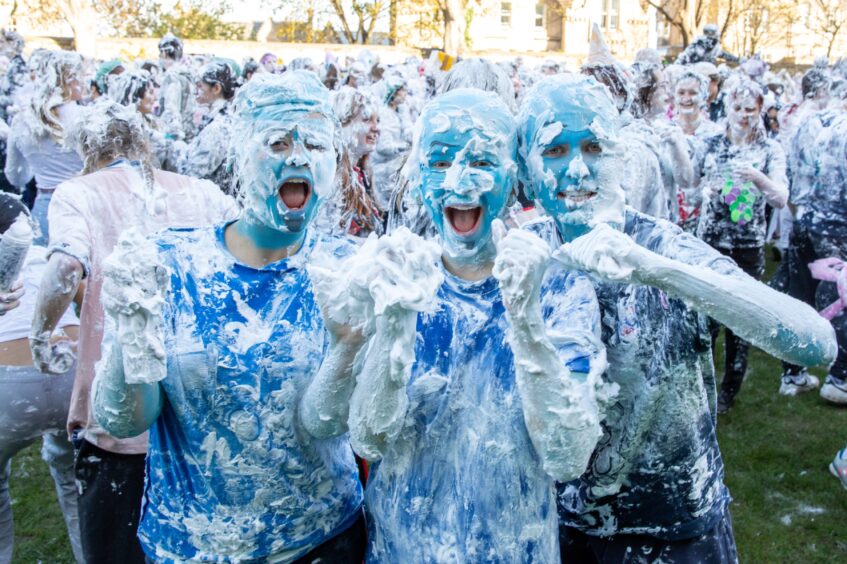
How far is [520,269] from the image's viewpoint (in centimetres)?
149

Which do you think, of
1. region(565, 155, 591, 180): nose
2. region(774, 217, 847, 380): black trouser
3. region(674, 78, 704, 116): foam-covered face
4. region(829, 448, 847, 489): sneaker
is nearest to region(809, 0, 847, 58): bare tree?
region(774, 217, 847, 380): black trouser

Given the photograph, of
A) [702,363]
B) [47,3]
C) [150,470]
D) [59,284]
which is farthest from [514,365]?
[47,3]

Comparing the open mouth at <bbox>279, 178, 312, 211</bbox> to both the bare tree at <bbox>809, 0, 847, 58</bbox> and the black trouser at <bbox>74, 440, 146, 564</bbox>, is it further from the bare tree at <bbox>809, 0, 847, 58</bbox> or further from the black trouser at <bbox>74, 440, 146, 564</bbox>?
the bare tree at <bbox>809, 0, 847, 58</bbox>

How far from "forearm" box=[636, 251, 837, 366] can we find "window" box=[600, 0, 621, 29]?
37.4 m

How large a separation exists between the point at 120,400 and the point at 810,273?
5641 mm

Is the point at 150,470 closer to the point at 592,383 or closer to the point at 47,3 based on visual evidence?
the point at 592,383

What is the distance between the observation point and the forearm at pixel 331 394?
1725 mm

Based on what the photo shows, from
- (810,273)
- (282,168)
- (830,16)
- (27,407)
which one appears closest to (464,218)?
(282,168)

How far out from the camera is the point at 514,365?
1714 mm

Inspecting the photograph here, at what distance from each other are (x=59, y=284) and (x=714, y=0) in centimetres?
2947

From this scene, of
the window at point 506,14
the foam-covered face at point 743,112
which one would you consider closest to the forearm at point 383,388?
the foam-covered face at point 743,112

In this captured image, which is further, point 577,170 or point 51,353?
point 51,353

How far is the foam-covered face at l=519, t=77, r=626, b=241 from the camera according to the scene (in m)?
1.84

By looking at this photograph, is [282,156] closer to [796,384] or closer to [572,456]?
[572,456]
